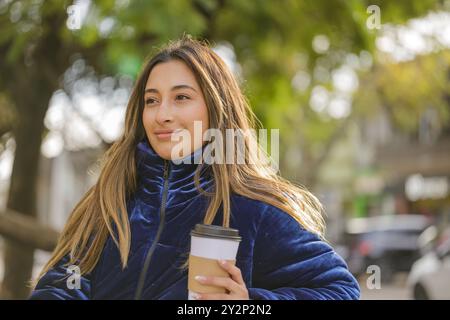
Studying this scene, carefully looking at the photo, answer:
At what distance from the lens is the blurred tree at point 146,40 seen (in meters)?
3.34

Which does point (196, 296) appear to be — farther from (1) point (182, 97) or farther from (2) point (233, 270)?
(1) point (182, 97)

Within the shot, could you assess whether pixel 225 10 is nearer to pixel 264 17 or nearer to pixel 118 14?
pixel 264 17

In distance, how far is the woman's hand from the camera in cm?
159

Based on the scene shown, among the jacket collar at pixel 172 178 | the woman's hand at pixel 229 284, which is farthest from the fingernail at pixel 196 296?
the jacket collar at pixel 172 178

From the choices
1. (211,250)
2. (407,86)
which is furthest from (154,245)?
(407,86)

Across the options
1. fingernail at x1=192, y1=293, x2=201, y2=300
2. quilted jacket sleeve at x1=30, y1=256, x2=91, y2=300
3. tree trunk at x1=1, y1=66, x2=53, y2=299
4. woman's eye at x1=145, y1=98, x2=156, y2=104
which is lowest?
fingernail at x1=192, y1=293, x2=201, y2=300

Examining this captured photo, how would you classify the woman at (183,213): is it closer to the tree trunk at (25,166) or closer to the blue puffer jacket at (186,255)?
the blue puffer jacket at (186,255)

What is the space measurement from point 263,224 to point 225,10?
2.28m

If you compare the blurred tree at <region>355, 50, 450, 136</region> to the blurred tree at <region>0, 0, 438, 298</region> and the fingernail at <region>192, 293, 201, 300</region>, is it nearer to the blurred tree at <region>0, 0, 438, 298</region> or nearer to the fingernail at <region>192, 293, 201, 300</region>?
the blurred tree at <region>0, 0, 438, 298</region>

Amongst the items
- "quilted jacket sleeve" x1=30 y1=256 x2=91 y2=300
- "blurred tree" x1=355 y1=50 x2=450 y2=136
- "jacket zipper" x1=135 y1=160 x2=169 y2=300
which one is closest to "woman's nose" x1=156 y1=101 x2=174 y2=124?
"jacket zipper" x1=135 y1=160 x2=169 y2=300

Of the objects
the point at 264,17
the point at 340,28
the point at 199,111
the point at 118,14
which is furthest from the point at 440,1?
the point at 199,111

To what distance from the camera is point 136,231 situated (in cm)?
172

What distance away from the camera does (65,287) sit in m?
1.73

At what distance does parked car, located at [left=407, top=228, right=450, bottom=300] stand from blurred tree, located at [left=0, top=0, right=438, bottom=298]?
1182 mm
